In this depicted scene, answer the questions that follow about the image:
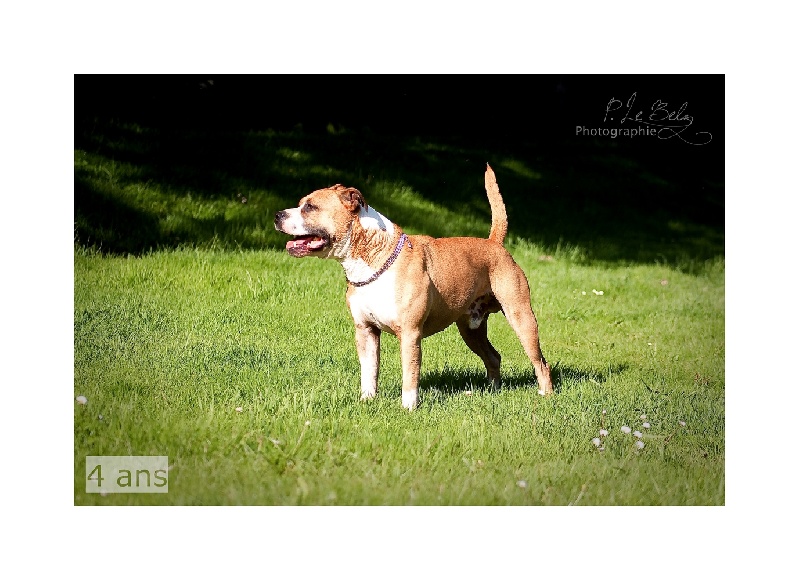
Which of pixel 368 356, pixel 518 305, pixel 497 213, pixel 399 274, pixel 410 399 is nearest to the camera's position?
pixel 399 274

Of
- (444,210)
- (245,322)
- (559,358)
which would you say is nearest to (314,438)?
(245,322)

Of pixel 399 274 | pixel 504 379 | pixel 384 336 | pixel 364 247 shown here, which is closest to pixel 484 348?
pixel 504 379

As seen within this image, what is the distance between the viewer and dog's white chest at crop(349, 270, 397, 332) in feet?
17.7

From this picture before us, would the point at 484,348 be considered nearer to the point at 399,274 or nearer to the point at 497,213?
the point at 497,213

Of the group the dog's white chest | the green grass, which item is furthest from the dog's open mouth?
the green grass

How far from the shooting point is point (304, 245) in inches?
209

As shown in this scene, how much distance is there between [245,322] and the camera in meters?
6.87

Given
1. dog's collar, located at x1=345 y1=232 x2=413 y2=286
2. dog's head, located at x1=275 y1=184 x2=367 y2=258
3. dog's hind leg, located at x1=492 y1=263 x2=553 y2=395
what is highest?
dog's head, located at x1=275 y1=184 x2=367 y2=258

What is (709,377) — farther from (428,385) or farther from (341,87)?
(341,87)

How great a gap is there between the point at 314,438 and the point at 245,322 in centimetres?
182

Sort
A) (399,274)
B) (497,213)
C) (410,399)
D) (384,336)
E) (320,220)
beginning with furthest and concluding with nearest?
(384,336) → (497,213) → (410,399) → (399,274) → (320,220)

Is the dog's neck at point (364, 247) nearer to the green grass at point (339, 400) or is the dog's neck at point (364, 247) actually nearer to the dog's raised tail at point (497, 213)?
the green grass at point (339, 400)

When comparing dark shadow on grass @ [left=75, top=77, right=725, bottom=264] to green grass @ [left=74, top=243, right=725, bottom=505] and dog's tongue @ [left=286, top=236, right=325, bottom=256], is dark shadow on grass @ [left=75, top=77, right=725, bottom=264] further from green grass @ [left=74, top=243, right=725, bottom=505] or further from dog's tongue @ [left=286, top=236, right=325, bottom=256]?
dog's tongue @ [left=286, top=236, right=325, bottom=256]
